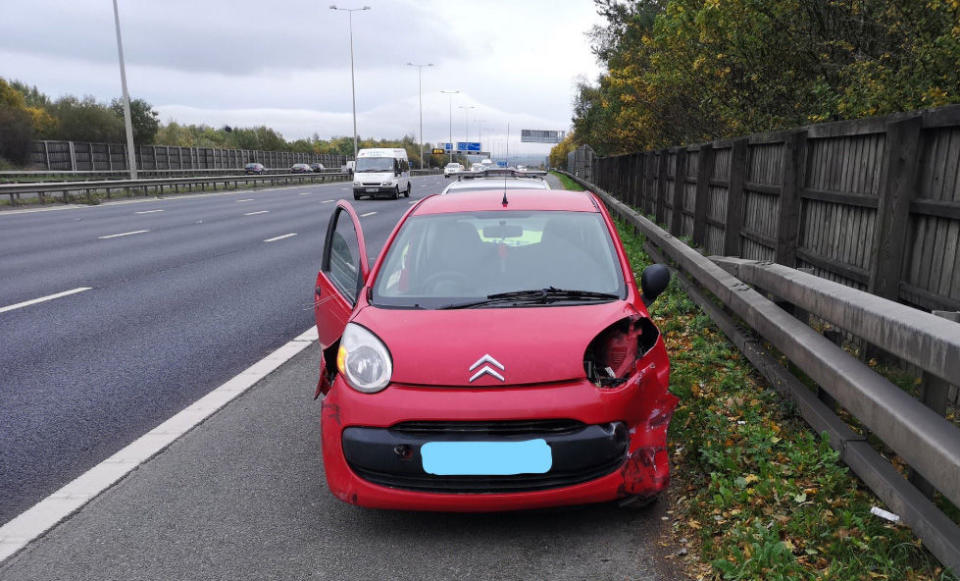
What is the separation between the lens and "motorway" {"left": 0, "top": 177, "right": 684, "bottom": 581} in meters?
2.98

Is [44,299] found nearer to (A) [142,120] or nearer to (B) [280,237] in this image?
(B) [280,237]

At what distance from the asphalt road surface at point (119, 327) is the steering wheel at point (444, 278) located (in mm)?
2002

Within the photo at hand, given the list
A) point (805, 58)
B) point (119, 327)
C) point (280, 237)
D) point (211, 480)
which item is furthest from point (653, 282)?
point (280, 237)

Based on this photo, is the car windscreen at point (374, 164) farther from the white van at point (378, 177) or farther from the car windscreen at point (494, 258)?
the car windscreen at point (494, 258)

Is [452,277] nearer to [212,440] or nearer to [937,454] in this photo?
[212,440]

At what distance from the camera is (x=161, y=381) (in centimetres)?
544

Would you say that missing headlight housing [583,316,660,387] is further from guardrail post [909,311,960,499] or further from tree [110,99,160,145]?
tree [110,99,160,145]

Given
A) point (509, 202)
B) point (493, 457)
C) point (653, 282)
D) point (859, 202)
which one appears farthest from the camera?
point (859, 202)

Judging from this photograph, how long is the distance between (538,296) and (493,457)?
967 millimetres

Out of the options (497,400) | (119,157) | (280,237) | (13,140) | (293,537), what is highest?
(13,140)

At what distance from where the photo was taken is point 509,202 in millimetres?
4598

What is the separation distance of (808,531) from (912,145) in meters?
2.39

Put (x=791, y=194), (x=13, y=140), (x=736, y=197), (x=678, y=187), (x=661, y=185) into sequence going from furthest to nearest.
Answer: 1. (x=13, y=140)
2. (x=661, y=185)
3. (x=678, y=187)
4. (x=736, y=197)
5. (x=791, y=194)

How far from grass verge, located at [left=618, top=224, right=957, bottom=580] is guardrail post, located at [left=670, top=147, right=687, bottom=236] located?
26.5 ft
